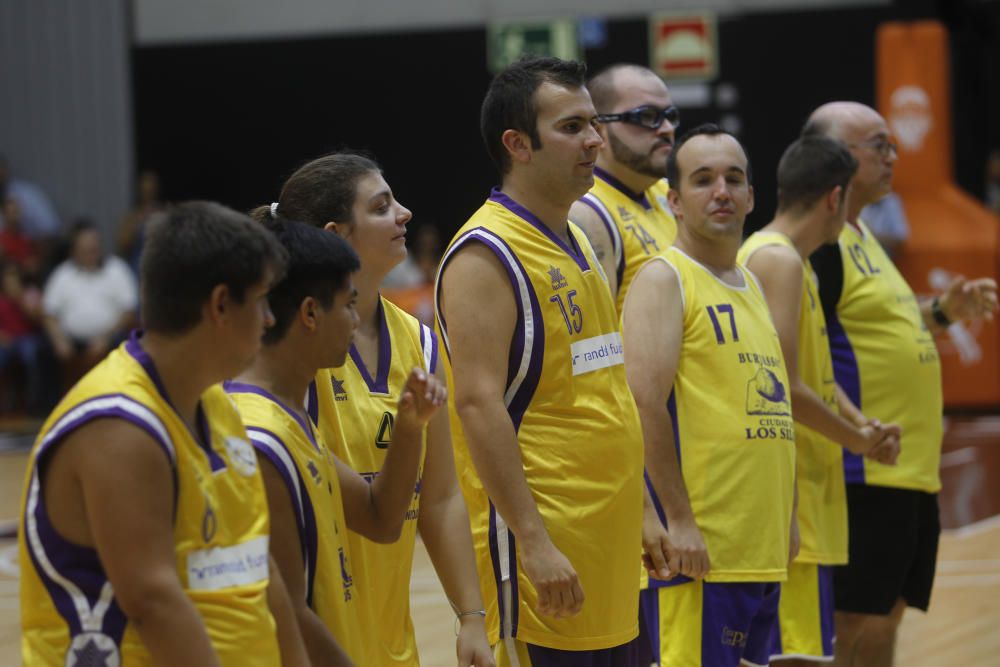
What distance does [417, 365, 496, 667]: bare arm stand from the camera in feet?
A: 9.30

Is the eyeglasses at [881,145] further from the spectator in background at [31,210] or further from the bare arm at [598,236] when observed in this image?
the spectator in background at [31,210]

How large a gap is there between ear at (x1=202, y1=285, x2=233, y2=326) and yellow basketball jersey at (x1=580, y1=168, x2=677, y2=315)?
2.04 meters

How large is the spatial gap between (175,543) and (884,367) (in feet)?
9.73

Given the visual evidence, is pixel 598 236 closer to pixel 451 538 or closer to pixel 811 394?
pixel 811 394

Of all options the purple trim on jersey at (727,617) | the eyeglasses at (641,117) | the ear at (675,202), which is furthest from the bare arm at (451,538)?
the eyeglasses at (641,117)

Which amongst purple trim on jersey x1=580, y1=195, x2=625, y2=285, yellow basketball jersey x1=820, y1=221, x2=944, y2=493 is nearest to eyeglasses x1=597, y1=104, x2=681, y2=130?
purple trim on jersey x1=580, y1=195, x2=625, y2=285

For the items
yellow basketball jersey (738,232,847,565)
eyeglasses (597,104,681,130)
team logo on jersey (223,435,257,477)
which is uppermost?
eyeglasses (597,104,681,130)

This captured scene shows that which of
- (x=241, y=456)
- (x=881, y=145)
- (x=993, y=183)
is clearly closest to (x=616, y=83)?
(x=881, y=145)

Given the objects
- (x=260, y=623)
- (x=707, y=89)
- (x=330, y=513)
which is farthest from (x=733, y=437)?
(x=707, y=89)

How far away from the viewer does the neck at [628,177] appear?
4156mm

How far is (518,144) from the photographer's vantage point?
10.6ft

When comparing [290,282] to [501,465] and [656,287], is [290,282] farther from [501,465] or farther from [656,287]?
[656,287]

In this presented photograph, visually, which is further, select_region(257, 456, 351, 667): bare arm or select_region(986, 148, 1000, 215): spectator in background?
select_region(986, 148, 1000, 215): spectator in background

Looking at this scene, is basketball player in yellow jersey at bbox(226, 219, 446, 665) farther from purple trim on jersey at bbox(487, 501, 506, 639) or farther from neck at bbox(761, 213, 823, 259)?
neck at bbox(761, 213, 823, 259)
